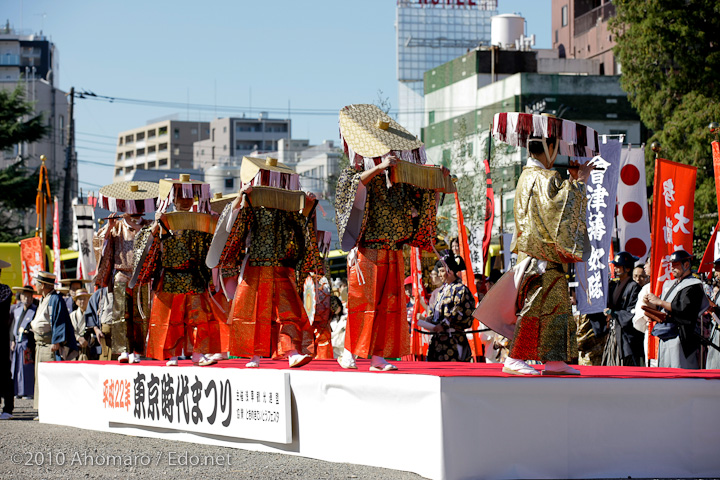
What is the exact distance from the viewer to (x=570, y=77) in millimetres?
41375

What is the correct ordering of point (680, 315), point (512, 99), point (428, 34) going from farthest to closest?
1. point (428, 34)
2. point (512, 99)
3. point (680, 315)

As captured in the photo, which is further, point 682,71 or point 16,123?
point 16,123

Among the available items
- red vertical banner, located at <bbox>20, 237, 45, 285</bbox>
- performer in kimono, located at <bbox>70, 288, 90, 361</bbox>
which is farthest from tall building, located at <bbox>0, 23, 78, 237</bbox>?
performer in kimono, located at <bbox>70, 288, 90, 361</bbox>

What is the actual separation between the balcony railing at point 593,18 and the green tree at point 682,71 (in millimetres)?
25743

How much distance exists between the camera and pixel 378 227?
7.07 metres

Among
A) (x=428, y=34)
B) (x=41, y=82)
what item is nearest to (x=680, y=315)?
(x=41, y=82)

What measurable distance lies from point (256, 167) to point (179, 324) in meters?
1.82

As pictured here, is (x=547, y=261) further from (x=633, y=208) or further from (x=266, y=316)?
(x=633, y=208)

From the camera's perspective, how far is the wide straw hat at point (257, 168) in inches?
319

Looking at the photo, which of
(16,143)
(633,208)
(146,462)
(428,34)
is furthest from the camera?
(428,34)

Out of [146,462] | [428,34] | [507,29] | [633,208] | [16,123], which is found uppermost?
[428,34]

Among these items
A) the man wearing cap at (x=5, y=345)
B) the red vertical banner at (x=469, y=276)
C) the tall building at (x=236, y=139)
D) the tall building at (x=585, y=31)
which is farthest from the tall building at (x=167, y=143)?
the man wearing cap at (x=5, y=345)

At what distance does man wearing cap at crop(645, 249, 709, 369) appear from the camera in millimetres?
7609

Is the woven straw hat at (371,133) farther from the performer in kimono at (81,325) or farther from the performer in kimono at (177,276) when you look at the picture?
the performer in kimono at (81,325)
